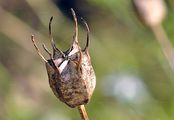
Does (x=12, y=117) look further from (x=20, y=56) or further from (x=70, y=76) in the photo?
(x=70, y=76)

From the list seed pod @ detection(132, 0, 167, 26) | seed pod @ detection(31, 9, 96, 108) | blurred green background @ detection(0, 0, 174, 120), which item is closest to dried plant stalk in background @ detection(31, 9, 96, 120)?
seed pod @ detection(31, 9, 96, 108)

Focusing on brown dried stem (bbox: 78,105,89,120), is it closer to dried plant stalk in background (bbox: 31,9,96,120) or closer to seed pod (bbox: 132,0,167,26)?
dried plant stalk in background (bbox: 31,9,96,120)

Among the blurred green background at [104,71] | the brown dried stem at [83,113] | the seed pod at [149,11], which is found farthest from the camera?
the blurred green background at [104,71]

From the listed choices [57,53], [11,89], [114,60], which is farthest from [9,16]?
[57,53]

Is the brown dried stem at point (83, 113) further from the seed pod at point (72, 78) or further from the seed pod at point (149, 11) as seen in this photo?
the seed pod at point (149, 11)

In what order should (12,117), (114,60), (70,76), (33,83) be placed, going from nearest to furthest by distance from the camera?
(70,76)
(12,117)
(114,60)
(33,83)

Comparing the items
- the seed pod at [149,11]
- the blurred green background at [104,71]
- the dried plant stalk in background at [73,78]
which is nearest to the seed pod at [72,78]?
the dried plant stalk in background at [73,78]
